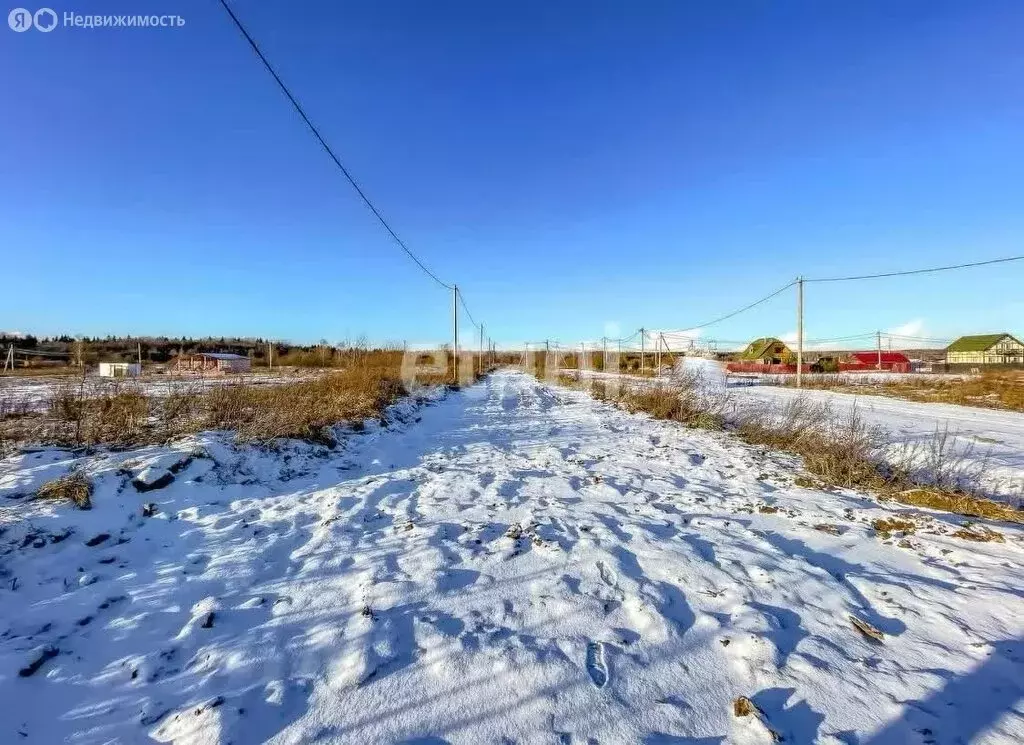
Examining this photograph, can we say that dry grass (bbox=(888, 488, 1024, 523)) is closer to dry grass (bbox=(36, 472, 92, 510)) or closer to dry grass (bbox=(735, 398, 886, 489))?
dry grass (bbox=(735, 398, 886, 489))

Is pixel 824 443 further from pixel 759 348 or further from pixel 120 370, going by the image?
pixel 759 348

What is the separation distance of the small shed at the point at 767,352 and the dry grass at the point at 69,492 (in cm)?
5070

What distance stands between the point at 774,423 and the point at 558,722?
7.99 metres

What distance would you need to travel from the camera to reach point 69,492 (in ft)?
12.1

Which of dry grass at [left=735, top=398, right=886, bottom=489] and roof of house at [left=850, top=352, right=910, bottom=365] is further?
roof of house at [left=850, top=352, right=910, bottom=365]

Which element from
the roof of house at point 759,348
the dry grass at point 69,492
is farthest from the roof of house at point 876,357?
the dry grass at point 69,492

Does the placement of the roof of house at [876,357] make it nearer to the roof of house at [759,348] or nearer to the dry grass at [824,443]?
the roof of house at [759,348]

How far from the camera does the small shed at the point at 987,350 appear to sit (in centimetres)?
4559

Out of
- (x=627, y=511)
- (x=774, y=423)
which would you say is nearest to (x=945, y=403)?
(x=774, y=423)

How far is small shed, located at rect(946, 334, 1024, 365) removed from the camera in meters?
45.6

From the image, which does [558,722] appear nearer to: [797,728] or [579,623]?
[579,623]

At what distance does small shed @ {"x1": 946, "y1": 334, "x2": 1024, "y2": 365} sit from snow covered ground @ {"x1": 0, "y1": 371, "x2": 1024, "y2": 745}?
198 ft

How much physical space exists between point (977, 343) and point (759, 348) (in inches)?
907

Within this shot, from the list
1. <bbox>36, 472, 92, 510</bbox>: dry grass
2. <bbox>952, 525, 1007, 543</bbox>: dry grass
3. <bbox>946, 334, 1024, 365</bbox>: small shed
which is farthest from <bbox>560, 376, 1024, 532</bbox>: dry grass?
<bbox>946, 334, 1024, 365</bbox>: small shed
